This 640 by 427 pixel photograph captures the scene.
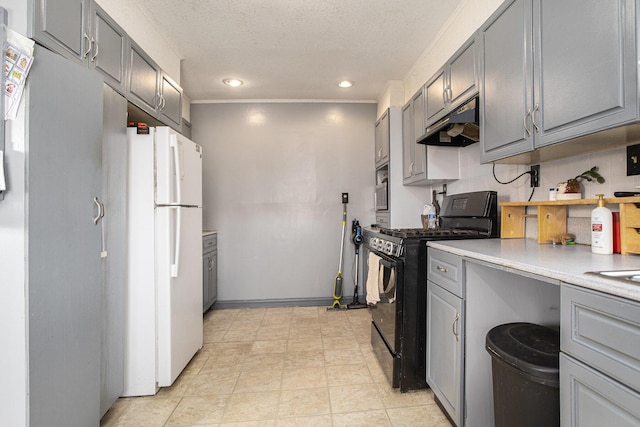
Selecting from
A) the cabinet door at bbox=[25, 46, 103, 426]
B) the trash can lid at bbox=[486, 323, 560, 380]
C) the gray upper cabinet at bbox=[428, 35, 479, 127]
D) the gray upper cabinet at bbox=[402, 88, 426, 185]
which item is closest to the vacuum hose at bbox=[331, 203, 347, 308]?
the gray upper cabinet at bbox=[402, 88, 426, 185]

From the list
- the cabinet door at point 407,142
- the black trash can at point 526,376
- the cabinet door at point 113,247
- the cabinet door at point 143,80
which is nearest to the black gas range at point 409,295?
the black trash can at point 526,376

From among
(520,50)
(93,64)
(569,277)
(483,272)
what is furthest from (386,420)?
(93,64)

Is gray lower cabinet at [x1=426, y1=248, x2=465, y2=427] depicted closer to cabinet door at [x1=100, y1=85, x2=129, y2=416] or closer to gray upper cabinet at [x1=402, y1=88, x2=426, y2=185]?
gray upper cabinet at [x1=402, y1=88, x2=426, y2=185]

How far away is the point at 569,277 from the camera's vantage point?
0.87 meters

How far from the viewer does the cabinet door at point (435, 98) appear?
2.24 metres

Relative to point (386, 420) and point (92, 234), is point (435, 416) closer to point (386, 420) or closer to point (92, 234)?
point (386, 420)

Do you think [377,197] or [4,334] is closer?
[4,334]

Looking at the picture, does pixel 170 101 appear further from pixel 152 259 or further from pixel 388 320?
pixel 388 320

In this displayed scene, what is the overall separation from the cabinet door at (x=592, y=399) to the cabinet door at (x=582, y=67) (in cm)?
79

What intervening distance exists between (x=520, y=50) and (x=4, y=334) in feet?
7.94

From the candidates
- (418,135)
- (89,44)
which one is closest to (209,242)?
(89,44)

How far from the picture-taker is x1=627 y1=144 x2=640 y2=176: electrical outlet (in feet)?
4.07

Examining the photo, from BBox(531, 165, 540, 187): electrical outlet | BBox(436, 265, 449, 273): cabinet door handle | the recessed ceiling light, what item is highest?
the recessed ceiling light

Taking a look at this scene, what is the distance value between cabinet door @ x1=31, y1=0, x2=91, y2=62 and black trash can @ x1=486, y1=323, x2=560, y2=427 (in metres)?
2.25
